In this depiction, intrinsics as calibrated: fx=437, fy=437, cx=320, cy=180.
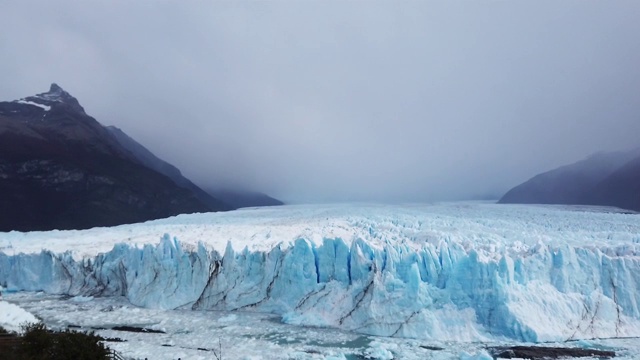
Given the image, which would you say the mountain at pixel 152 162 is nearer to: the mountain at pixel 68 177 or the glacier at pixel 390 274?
the mountain at pixel 68 177

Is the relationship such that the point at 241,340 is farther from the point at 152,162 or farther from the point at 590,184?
the point at 152,162

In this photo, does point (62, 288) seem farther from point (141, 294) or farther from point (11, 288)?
point (141, 294)

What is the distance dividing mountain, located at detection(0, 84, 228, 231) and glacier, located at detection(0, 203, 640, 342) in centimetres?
2701

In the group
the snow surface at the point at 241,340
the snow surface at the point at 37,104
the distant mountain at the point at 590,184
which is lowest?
the snow surface at the point at 241,340

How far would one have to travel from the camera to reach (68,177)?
47.1 metres

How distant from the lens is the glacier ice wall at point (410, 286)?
12672 millimetres

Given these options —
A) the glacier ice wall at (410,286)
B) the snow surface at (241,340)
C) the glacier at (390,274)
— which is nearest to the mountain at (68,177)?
the glacier at (390,274)

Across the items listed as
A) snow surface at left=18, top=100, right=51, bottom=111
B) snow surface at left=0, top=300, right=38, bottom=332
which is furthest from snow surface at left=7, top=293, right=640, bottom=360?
snow surface at left=18, top=100, right=51, bottom=111

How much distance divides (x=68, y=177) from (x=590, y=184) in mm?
54428

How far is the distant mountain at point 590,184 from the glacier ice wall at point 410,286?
2863 cm

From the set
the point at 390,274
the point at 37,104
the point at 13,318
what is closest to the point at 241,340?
the point at 390,274

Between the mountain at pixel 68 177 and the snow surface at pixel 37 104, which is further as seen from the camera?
the snow surface at pixel 37 104

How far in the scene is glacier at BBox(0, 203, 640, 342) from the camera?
42.0 feet

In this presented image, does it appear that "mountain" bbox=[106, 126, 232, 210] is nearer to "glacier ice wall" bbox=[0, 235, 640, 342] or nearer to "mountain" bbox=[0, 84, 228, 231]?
"mountain" bbox=[0, 84, 228, 231]
